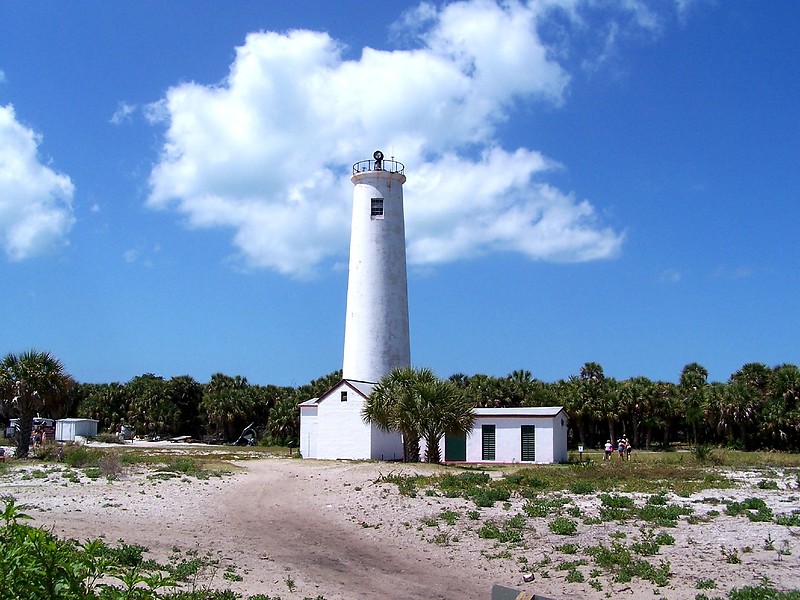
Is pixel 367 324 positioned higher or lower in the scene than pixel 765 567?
higher

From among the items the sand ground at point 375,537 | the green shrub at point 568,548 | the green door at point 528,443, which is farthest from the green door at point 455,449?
the green shrub at point 568,548

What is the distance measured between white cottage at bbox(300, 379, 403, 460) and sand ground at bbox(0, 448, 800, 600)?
38.0ft

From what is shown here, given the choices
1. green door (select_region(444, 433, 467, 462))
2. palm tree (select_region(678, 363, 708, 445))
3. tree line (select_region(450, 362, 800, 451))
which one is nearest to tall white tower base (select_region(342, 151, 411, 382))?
green door (select_region(444, 433, 467, 462))

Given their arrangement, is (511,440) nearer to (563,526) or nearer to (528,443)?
(528,443)

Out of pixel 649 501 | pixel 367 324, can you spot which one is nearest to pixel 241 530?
pixel 649 501

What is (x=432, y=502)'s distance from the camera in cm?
2138

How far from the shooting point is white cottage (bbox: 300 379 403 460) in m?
36.6

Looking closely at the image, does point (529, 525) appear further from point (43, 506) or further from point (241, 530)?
point (43, 506)

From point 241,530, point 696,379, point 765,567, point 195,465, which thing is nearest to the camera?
point 765,567

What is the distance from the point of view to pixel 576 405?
54.6 meters

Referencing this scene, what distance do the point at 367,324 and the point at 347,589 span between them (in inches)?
1047

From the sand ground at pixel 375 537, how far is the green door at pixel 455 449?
14383 millimetres

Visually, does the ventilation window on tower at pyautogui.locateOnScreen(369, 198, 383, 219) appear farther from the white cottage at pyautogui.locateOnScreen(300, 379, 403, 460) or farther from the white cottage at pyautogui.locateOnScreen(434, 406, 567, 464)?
the white cottage at pyautogui.locateOnScreen(434, 406, 567, 464)

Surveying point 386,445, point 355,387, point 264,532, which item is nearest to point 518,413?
point 386,445
